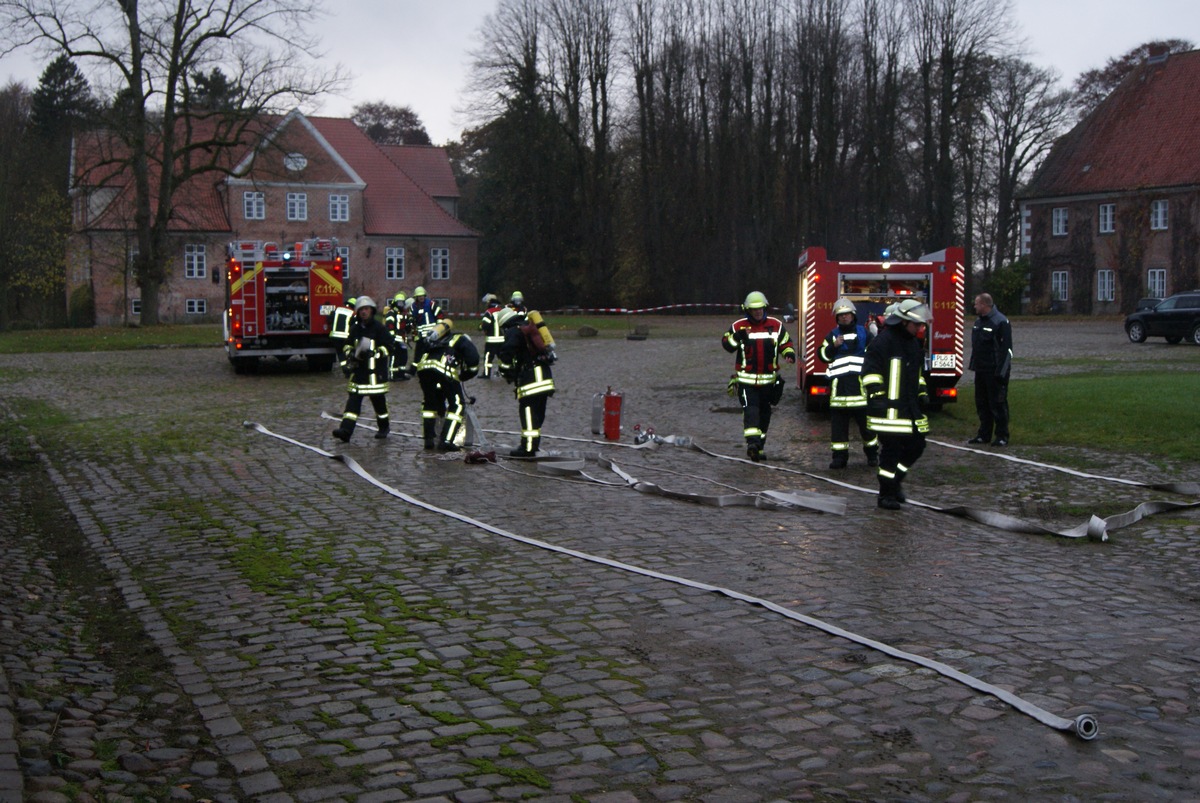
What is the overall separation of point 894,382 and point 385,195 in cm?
6197

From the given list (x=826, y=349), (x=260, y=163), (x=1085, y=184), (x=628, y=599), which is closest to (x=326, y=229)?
(x=260, y=163)

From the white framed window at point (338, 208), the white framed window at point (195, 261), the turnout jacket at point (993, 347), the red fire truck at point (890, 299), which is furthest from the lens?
the white framed window at point (338, 208)

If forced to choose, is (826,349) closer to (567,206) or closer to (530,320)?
(530,320)

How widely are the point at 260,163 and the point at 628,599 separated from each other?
193ft

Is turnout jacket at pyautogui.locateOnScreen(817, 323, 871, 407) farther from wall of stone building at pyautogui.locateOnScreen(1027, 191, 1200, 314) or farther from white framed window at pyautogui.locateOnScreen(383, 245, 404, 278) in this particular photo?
white framed window at pyautogui.locateOnScreen(383, 245, 404, 278)

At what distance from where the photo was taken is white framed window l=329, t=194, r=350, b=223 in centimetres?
6725

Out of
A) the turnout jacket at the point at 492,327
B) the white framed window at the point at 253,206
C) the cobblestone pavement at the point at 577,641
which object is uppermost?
the white framed window at the point at 253,206

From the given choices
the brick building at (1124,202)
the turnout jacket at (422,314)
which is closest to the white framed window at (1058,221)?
the brick building at (1124,202)

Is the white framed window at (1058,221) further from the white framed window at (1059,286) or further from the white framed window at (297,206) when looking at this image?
the white framed window at (297,206)

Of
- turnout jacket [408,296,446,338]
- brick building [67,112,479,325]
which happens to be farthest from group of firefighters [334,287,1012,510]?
brick building [67,112,479,325]

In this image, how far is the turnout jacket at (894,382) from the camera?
10883 mm

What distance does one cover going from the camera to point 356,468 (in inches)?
517

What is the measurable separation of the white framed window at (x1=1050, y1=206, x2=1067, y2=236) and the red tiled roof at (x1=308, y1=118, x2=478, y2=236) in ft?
102

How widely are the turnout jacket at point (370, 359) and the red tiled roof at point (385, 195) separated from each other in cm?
5398
